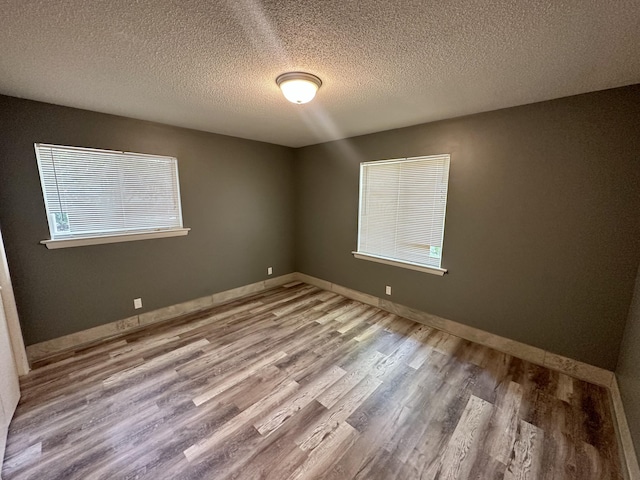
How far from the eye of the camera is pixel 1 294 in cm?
189

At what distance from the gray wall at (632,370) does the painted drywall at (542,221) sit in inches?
4.9

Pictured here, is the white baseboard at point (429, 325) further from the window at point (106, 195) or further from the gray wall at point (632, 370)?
the window at point (106, 195)

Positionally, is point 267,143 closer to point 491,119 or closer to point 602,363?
point 491,119

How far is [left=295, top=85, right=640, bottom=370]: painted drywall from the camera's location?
194cm

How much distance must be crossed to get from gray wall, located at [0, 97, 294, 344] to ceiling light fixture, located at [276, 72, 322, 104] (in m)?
1.95

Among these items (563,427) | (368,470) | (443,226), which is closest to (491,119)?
(443,226)

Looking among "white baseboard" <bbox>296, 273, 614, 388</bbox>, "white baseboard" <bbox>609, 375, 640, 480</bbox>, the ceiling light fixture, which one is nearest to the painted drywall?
"white baseboard" <bbox>296, 273, 614, 388</bbox>

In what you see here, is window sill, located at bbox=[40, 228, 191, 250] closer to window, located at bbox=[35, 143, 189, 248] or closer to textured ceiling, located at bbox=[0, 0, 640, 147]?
window, located at bbox=[35, 143, 189, 248]

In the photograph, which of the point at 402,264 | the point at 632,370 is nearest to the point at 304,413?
the point at 402,264

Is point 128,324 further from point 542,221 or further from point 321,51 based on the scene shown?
point 542,221

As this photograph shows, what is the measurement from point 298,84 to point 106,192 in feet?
7.75

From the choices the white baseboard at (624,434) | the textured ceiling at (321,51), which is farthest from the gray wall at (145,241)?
the white baseboard at (624,434)

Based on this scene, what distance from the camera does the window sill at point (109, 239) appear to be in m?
2.38

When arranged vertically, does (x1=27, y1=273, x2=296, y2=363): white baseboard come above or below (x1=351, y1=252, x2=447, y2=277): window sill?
below
